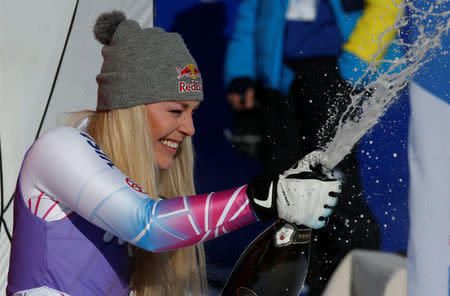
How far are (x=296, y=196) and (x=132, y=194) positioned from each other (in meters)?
0.29

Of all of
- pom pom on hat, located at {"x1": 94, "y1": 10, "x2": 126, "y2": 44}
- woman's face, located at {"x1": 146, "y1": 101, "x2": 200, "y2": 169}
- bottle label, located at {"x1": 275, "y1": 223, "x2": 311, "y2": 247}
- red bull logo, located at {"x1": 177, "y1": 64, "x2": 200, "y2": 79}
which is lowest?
bottle label, located at {"x1": 275, "y1": 223, "x2": 311, "y2": 247}

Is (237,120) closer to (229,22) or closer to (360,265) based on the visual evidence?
(229,22)

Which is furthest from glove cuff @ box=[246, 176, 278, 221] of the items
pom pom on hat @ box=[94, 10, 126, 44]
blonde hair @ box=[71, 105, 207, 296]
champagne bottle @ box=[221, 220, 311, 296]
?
pom pom on hat @ box=[94, 10, 126, 44]

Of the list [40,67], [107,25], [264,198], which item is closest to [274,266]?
[264,198]

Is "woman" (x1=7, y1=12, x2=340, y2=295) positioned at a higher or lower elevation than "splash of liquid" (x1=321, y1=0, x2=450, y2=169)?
lower

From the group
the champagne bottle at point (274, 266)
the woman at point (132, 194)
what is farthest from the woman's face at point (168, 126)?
the champagne bottle at point (274, 266)

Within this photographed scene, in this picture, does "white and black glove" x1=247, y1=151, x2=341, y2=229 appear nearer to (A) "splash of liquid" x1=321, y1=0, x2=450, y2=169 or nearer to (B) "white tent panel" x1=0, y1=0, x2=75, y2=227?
(A) "splash of liquid" x1=321, y1=0, x2=450, y2=169

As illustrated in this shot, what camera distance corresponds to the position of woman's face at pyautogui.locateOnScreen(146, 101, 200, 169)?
1.28 m

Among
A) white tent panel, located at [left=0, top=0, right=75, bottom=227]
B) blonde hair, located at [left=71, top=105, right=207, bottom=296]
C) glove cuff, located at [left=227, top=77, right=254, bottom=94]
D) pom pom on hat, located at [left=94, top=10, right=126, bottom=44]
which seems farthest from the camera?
white tent panel, located at [left=0, top=0, right=75, bottom=227]

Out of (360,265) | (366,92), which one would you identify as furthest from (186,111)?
(360,265)

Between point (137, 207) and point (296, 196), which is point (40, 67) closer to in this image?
point (137, 207)

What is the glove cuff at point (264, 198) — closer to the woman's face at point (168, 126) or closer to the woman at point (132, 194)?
the woman at point (132, 194)

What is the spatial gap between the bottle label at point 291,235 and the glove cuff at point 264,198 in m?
0.09

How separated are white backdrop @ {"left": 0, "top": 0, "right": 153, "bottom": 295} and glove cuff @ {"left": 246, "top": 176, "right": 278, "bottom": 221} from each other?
1.60 m
